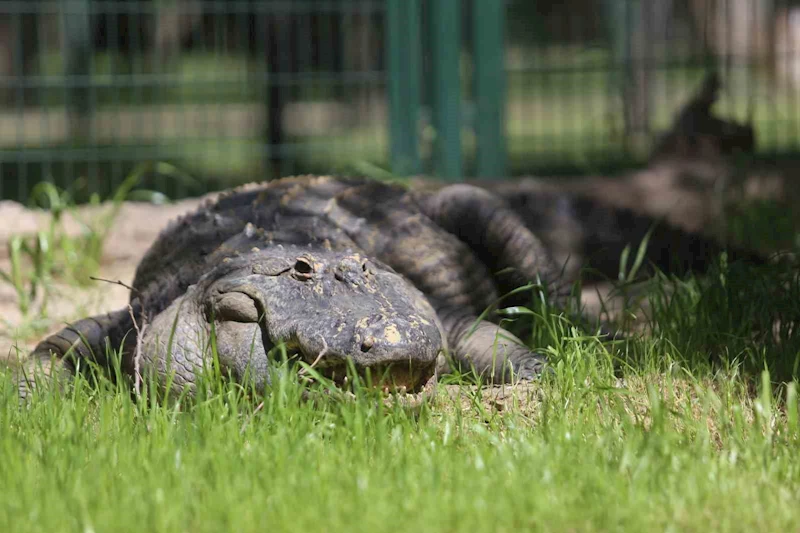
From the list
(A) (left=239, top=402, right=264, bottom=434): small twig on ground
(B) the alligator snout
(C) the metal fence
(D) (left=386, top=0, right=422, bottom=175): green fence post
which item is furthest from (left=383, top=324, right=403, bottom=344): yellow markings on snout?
(D) (left=386, top=0, right=422, bottom=175): green fence post

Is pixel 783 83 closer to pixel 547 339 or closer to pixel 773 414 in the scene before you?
pixel 547 339

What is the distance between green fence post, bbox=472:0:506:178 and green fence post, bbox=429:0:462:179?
14 centimetres

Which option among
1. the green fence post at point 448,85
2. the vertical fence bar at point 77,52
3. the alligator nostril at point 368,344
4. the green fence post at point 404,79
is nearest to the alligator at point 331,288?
the alligator nostril at point 368,344

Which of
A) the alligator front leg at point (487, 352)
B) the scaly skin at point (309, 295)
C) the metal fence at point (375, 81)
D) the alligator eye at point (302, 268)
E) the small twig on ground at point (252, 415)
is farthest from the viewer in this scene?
the metal fence at point (375, 81)

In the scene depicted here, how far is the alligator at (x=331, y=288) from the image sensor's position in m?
2.84

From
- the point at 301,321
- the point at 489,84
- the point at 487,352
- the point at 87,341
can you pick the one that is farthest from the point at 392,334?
the point at 489,84

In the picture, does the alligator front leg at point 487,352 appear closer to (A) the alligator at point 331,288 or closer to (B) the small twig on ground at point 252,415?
(A) the alligator at point 331,288

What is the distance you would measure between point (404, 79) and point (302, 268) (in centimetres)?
388

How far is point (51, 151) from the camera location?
6566mm

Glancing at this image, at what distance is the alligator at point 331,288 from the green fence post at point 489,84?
198cm

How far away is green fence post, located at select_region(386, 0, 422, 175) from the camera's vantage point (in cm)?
675

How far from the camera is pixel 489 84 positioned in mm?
6918

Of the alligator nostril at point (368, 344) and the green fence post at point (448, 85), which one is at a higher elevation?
the green fence post at point (448, 85)

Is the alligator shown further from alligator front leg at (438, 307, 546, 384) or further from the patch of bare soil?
the patch of bare soil
